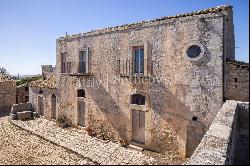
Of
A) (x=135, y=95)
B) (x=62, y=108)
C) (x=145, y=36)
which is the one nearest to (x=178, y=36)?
(x=145, y=36)

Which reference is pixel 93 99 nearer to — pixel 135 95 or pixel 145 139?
pixel 135 95

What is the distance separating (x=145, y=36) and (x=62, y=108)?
29.3 ft

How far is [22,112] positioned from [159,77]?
13.3 meters

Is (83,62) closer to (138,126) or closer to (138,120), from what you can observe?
(138,120)

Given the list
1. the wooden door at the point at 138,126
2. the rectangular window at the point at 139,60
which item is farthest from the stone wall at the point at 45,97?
the rectangular window at the point at 139,60

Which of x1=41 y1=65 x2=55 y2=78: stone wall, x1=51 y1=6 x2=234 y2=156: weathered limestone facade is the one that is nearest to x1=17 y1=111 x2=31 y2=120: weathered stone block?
x1=51 y1=6 x2=234 y2=156: weathered limestone facade

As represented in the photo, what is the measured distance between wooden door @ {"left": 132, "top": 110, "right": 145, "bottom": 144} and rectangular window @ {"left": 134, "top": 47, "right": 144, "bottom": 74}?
2.26 metres

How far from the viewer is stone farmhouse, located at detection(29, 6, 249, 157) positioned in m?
9.55

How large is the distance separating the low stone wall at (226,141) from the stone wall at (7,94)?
2228 cm

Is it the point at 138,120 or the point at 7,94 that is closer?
the point at 138,120

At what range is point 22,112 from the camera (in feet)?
62.1

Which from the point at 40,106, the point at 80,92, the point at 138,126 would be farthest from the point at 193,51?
the point at 40,106

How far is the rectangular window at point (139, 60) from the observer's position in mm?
12012

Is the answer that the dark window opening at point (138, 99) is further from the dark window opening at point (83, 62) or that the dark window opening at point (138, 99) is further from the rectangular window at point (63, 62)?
the rectangular window at point (63, 62)
